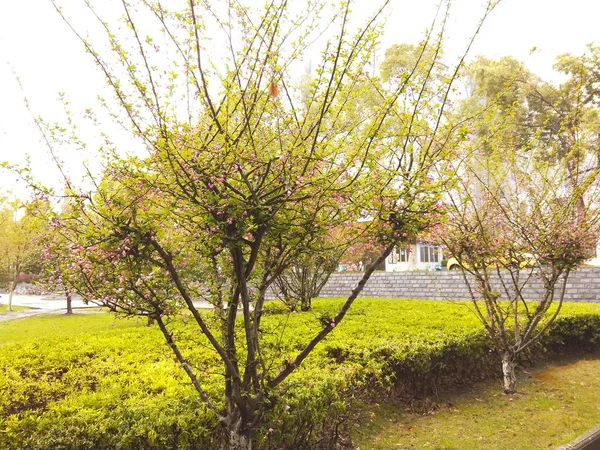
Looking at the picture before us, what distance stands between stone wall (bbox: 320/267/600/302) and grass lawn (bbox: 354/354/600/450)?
17.7 feet

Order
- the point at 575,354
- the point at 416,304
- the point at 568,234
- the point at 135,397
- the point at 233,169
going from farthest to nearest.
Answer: the point at 416,304, the point at 575,354, the point at 568,234, the point at 135,397, the point at 233,169

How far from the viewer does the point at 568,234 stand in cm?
525

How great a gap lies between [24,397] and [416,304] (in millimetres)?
8539

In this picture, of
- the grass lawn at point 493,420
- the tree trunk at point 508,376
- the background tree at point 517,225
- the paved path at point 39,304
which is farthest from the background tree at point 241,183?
the paved path at point 39,304

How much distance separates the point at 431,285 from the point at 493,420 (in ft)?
31.8

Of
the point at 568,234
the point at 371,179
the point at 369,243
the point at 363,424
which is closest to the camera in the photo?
Answer: the point at 371,179

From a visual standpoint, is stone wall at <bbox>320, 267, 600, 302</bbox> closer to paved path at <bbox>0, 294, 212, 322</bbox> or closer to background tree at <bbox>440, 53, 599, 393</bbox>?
background tree at <bbox>440, 53, 599, 393</bbox>

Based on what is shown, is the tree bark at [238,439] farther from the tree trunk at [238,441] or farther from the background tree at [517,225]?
the background tree at [517,225]

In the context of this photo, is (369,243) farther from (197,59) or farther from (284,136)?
(197,59)

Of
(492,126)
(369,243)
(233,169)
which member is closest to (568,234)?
(492,126)

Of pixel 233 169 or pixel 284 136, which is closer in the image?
pixel 233 169

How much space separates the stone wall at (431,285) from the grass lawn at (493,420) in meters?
5.38

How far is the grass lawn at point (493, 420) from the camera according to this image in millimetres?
3812

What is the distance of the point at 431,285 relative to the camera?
1382 centimetres
